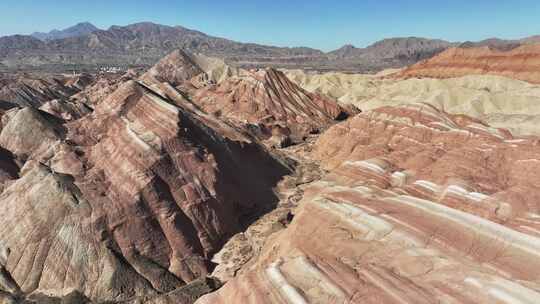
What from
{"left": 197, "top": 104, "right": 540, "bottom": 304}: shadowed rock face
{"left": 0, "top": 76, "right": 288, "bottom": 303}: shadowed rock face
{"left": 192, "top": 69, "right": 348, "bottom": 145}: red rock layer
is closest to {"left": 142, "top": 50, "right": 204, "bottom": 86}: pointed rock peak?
{"left": 192, "top": 69, "right": 348, "bottom": 145}: red rock layer

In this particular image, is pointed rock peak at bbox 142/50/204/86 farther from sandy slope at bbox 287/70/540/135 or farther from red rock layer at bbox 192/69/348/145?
red rock layer at bbox 192/69/348/145

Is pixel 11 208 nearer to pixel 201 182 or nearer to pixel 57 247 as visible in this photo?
pixel 57 247

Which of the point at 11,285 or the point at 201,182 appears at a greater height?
the point at 201,182

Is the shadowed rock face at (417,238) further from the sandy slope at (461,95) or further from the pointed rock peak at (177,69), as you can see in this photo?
the pointed rock peak at (177,69)

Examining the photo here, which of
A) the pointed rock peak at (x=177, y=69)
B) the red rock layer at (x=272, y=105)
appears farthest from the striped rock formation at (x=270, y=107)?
the pointed rock peak at (x=177, y=69)

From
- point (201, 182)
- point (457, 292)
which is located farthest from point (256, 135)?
point (457, 292)

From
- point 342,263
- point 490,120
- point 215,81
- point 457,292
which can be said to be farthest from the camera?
point 215,81
